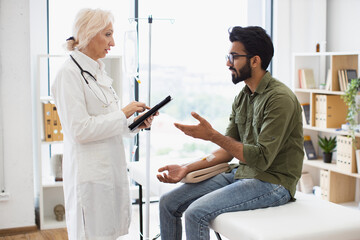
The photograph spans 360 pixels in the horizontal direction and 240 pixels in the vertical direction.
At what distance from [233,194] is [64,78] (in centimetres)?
92

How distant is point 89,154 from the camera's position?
84.9 inches

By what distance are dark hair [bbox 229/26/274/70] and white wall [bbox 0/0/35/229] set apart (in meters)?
1.89

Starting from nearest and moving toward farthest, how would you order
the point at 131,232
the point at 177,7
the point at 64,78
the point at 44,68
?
the point at 64,78 < the point at 131,232 < the point at 44,68 < the point at 177,7

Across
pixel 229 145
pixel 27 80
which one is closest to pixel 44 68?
pixel 27 80

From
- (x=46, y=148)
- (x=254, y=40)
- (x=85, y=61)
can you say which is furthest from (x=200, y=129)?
(x=46, y=148)

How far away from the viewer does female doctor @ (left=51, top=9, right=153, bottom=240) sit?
6.90 ft

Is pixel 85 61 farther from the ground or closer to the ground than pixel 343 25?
closer to the ground

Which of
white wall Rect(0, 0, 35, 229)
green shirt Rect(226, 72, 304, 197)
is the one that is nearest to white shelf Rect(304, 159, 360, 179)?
green shirt Rect(226, 72, 304, 197)

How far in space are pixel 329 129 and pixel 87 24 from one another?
268cm

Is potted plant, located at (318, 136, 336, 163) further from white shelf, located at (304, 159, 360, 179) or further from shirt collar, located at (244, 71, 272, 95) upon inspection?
shirt collar, located at (244, 71, 272, 95)

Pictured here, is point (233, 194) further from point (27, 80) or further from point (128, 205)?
point (27, 80)

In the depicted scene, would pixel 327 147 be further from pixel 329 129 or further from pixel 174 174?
pixel 174 174

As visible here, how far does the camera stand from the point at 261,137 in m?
2.12

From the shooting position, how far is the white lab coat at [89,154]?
210 centimetres
